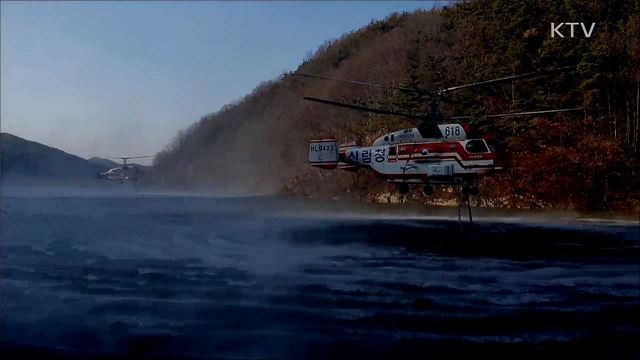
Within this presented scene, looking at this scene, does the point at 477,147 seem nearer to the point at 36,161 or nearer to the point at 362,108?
the point at 362,108

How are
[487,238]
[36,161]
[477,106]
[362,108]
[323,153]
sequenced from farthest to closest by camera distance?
[477,106] → [487,238] → [323,153] → [362,108] → [36,161]

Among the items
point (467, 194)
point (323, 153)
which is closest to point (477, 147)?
point (467, 194)

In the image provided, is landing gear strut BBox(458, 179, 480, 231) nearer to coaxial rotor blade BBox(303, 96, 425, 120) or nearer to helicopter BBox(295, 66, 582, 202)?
helicopter BBox(295, 66, 582, 202)

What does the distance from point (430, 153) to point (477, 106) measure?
890 millimetres

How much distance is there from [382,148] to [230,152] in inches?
72.1

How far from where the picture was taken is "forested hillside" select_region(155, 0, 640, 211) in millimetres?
6422

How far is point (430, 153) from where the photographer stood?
7.23 meters

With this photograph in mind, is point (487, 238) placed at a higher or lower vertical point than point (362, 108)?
lower

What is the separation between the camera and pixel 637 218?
22.7ft

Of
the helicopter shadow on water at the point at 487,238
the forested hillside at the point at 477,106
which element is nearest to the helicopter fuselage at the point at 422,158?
the forested hillside at the point at 477,106

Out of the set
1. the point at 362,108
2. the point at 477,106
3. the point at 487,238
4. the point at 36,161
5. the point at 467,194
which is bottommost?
the point at 487,238

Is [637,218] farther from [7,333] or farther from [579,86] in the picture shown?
[7,333]

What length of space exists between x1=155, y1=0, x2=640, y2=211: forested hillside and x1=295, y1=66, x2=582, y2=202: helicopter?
0.13 metres

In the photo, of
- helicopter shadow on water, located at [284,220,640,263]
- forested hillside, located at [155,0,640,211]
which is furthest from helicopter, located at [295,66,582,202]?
helicopter shadow on water, located at [284,220,640,263]
